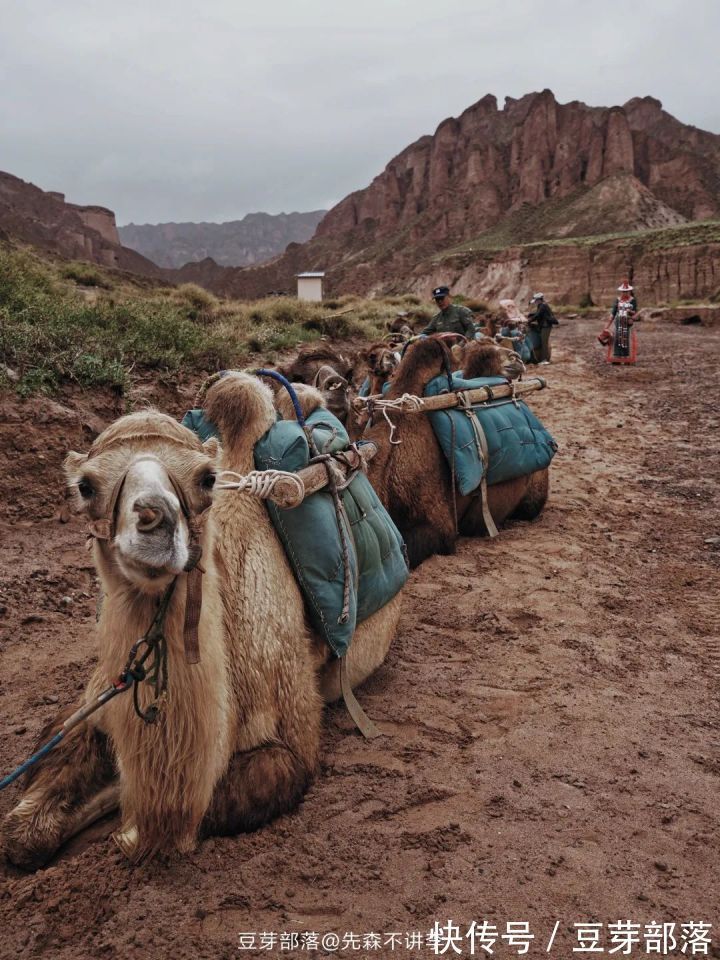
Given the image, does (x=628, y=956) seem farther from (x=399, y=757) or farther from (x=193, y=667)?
(x=193, y=667)

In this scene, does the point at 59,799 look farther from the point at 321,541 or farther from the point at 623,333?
the point at 623,333

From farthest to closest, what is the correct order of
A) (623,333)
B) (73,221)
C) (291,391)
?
(73,221) → (623,333) → (291,391)

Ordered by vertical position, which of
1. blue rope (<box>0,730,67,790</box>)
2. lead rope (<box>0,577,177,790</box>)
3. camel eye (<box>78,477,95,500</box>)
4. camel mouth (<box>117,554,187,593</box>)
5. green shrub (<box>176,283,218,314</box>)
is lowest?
blue rope (<box>0,730,67,790</box>)

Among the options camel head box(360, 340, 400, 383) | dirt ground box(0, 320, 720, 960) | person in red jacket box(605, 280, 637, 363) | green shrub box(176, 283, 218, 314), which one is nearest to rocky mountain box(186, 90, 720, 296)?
person in red jacket box(605, 280, 637, 363)

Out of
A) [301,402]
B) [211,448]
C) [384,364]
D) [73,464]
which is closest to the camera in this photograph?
[73,464]

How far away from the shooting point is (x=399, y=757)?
268cm

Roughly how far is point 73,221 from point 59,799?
301 ft

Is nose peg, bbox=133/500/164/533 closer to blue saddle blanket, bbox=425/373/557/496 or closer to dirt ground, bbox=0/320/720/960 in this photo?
dirt ground, bbox=0/320/720/960

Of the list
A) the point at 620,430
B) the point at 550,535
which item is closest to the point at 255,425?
the point at 550,535

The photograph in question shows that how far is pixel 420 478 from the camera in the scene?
489cm

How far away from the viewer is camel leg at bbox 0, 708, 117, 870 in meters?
2.06

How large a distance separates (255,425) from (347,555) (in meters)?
0.63

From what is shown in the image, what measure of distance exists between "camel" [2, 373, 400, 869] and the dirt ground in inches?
4.9

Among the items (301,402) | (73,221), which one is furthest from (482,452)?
(73,221)
